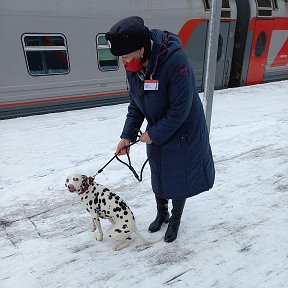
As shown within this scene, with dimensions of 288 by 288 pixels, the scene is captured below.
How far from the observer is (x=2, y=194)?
10.5 feet

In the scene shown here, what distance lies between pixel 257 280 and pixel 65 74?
4.81 meters

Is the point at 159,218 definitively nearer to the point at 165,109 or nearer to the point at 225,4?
the point at 165,109

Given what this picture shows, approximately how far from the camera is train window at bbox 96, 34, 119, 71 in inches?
228

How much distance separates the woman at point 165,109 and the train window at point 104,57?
13.0 ft

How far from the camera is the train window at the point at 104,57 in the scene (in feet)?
19.0

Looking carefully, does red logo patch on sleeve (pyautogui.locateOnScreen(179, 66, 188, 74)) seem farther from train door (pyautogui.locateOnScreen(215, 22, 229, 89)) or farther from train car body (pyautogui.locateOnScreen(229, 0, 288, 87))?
train car body (pyautogui.locateOnScreen(229, 0, 288, 87))

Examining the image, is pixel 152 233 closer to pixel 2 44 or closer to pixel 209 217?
pixel 209 217

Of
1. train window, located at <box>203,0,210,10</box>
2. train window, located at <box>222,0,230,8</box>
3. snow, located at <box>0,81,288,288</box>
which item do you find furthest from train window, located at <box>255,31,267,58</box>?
snow, located at <box>0,81,288,288</box>

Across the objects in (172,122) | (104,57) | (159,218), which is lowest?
(159,218)

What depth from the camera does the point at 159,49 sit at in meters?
1.76

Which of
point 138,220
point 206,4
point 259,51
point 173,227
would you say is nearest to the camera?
point 173,227

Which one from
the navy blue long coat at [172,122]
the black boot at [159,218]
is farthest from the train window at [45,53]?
the black boot at [159,218]

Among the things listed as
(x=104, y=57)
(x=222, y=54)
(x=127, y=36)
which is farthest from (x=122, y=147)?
(x=222, y=54)

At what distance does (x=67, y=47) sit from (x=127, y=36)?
4.24 m
